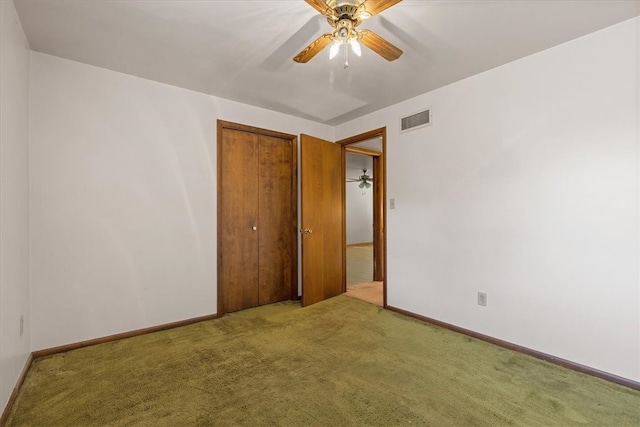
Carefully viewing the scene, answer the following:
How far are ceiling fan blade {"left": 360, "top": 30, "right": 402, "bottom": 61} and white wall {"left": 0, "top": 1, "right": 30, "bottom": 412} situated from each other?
2.02m

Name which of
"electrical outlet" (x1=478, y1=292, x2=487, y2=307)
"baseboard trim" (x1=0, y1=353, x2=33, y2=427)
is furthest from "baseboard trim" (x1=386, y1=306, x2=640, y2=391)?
"baseboard trim" (x1=0, y1=353, x2=33, y2=427)

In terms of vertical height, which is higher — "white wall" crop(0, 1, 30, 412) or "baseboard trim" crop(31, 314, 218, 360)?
"white wall" crop(0, 1, 30, 412)

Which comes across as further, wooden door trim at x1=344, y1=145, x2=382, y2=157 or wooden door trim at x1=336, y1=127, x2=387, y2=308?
wooden door trim at x1=344, y1=145, x2=382, y2=157

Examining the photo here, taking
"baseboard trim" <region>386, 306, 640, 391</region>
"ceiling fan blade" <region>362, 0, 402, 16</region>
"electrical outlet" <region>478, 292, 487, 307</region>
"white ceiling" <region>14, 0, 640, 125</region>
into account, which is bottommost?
"baseboard trim" <region>386, 306, 640, 391</region>

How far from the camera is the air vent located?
10.00ft

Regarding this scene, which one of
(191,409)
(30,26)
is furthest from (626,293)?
(30,26)

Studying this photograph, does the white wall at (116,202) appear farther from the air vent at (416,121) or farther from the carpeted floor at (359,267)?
the carpeted floor at (359,267)

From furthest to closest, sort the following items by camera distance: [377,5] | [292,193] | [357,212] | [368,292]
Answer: [357,212] < [368,292] < [292,193] < [377,5]

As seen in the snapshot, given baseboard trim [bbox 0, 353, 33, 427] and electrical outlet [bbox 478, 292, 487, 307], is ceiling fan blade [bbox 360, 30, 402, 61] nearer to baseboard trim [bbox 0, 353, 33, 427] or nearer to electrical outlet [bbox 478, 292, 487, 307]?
electrical outlet [bbox 478, 292, 487, 307]

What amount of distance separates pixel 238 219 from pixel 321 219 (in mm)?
1040

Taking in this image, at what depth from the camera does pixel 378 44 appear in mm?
1774

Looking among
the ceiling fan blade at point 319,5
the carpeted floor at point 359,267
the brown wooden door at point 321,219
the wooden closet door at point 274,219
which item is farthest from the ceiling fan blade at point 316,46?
the carpeted floor at point 359,267

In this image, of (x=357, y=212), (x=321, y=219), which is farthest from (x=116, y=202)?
(x=357, y=212)

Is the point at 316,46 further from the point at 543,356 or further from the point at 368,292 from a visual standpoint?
the point at 368,292
